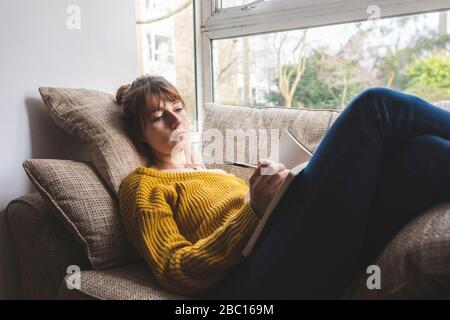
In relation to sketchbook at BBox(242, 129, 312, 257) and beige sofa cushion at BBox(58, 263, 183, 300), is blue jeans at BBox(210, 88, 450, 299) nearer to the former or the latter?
sketchbook at BBox(242, 129, 312, 257)

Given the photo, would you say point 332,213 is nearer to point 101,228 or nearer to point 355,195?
point 355,195

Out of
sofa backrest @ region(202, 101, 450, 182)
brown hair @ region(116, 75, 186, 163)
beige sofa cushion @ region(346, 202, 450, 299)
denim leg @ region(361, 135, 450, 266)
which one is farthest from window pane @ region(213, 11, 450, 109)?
beige sofa cushion @ region(346, 202, 450, 299)

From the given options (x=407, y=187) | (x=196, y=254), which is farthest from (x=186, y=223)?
(x=407, y=187)

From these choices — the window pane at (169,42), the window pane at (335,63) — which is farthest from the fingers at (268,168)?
the window pane at (169,42)

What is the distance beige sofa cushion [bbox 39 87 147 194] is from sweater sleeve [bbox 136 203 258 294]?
265 millimetres

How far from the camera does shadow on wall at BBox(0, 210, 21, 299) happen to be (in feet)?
4.18

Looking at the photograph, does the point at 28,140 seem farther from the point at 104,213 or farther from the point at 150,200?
the point at 150,200

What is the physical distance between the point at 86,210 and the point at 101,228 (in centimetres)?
6

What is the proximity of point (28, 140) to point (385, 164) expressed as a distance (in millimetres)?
1076

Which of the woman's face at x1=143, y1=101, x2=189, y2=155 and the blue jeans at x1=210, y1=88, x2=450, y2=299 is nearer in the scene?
the blue jeans at x1=210, y1=88, x2=450, y2=299

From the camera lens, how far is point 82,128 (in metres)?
1.30

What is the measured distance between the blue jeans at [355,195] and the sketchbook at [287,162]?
2cm

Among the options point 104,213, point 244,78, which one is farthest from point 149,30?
point 104,213

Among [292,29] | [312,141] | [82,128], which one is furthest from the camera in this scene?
[292,29]
